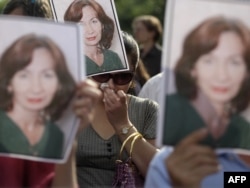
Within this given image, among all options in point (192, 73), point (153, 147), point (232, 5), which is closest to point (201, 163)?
point (192, 73)

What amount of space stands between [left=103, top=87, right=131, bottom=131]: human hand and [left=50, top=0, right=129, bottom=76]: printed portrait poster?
3.6 inches

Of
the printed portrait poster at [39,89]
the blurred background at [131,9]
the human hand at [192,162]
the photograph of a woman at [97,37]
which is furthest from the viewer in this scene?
the blurred background at [131,9]

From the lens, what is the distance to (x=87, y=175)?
11.4 feet

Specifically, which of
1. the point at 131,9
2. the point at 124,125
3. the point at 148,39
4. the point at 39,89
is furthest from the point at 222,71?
the point at 131,9

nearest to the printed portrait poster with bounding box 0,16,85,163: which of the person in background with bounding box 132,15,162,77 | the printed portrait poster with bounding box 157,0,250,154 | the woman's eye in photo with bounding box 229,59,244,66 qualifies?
the printed portrait poster with bounding box 157,0,250,154

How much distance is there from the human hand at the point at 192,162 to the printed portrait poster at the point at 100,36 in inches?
44.0

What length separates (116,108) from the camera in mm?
3422

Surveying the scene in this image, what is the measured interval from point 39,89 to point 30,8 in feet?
3.70

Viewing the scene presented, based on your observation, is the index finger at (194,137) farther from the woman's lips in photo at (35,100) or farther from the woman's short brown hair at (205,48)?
the woman's lips in photo at (35,100)

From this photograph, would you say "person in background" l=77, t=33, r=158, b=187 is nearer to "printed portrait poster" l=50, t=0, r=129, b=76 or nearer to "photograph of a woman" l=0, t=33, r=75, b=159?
"printed portrait poster" l=50, t=0, r=129, b=76

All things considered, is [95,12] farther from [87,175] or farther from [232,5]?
[232,5]

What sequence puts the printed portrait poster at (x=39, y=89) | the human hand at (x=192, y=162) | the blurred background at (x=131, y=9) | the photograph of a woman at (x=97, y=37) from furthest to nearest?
the blurred background at (x=131, y=9) → the photograph of a woman at (x=97, y=37) → the printed portrait poster at (x=39, y=89) → the human hand at (x=192, y=162)

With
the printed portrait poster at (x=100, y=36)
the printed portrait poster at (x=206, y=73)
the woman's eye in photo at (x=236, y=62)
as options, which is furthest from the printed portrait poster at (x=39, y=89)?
the printed portrait poster at (x=100, y=36)

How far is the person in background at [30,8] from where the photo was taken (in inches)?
137
